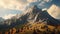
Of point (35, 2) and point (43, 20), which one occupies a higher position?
point (35, 2)

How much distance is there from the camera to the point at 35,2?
13297 mm

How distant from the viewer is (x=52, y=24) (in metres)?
13.0

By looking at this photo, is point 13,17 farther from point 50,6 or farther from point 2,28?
point 50,6

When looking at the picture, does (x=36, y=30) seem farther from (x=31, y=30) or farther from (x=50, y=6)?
(x=50, y=6)

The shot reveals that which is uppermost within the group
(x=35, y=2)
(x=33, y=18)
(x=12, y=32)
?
(x=35, y=2)

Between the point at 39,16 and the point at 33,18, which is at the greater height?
the point at 39,16

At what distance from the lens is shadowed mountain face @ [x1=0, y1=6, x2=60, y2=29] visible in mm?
12875

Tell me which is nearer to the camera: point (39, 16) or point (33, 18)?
point (33, 18)

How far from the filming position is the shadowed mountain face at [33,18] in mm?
12875

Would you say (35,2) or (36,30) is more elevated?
(35,2)

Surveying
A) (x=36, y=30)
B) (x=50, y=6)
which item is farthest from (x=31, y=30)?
(x=50, y=6)

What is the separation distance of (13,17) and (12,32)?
3.38 ft

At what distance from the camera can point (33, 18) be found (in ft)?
42.3

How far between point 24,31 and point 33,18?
1.08m
